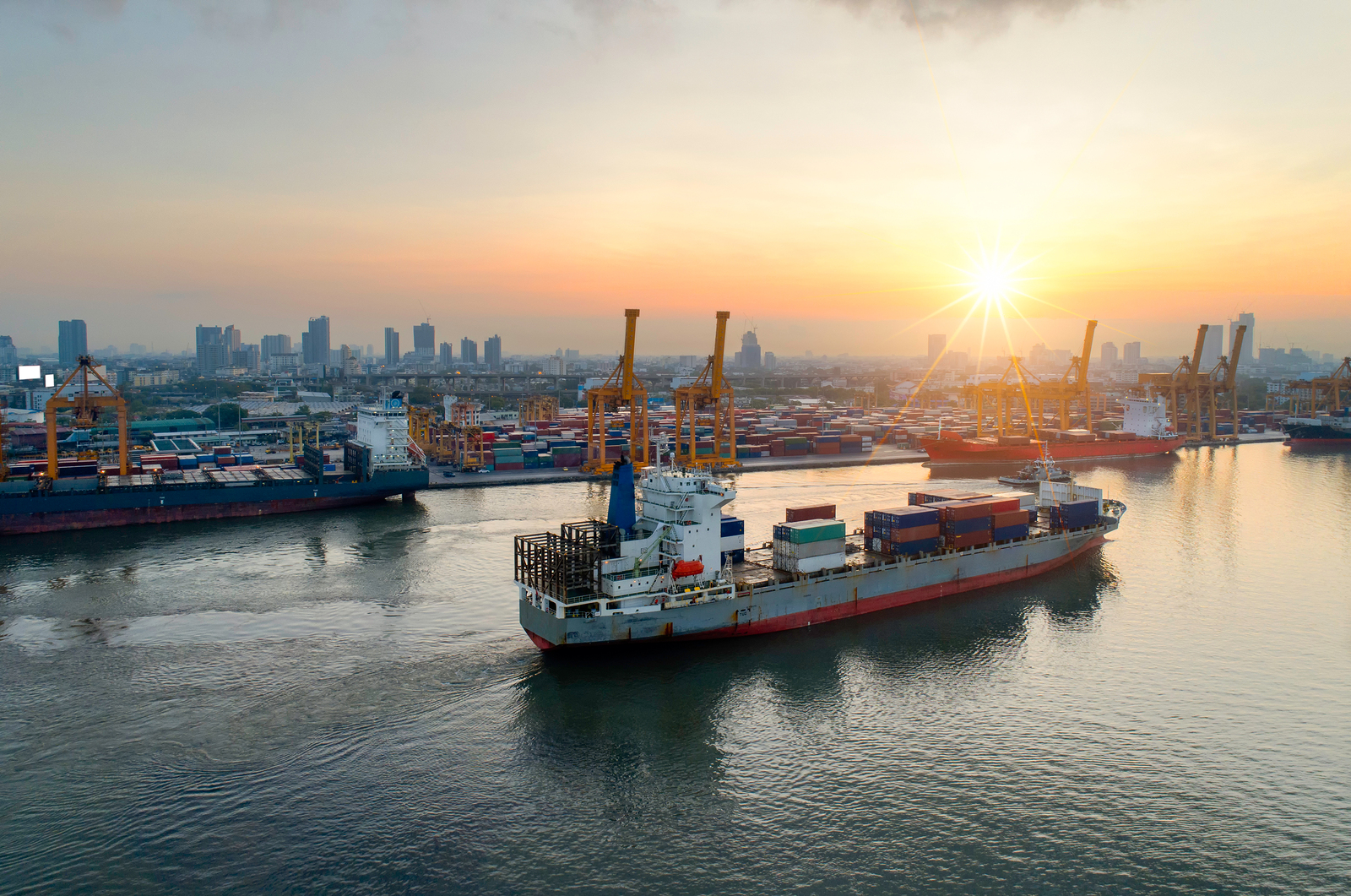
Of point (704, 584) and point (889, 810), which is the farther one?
point (704, 584)

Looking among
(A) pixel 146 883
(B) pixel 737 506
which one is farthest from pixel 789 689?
(B) pixel 737 506

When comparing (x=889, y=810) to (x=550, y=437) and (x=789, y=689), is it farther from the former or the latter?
(x=550, y=437)

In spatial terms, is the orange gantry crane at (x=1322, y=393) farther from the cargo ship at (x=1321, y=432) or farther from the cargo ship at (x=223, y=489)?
the cargo ship at (x=223, y=489)

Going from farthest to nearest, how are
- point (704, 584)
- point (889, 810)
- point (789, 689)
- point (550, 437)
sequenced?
point (550, 437), point (704, 584), point (789, 689), point (889, 810)

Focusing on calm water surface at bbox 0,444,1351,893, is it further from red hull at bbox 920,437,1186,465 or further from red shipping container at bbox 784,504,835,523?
red hull at bbox 920,437,1186,465

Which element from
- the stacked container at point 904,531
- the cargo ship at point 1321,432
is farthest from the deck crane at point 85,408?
the cargo ship at point 1321,432

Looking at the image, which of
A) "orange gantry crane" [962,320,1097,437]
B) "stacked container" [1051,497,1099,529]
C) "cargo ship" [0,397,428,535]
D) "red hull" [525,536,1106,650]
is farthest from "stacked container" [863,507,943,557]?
"orange gantry crane" [962,320,1097,437]
